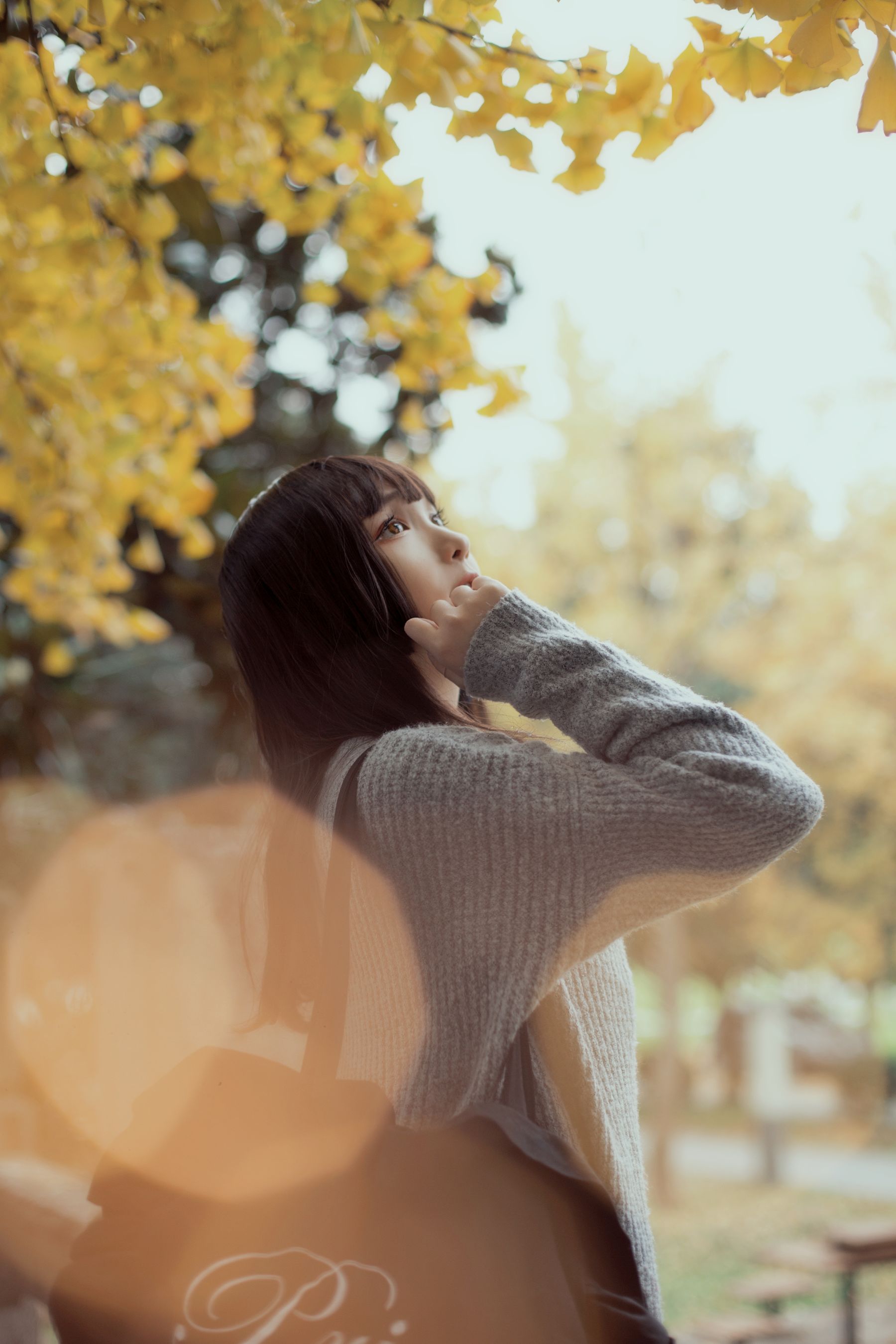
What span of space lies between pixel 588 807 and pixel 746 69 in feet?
3.73

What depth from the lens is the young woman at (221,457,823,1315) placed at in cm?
129

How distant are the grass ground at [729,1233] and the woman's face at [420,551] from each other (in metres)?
5.71

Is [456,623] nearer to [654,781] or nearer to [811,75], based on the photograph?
[654,781]

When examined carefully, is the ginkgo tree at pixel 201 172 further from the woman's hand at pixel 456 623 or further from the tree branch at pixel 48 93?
the woman's hand at pixel 456 623

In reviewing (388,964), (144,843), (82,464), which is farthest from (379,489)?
(144,843)

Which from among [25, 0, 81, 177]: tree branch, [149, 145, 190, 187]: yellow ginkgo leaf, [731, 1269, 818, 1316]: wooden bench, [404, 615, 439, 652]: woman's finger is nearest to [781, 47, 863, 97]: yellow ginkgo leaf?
[404, 615, 439, 652]: woman's finger

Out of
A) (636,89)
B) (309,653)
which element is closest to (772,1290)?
(309,653)

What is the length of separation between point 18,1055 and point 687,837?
4.82 metres

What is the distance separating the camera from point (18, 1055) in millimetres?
5207

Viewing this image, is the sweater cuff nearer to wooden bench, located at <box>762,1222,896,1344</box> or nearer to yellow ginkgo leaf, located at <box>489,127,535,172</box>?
yellow ginkgo leaf, located at <box>489,127,535,172</box>

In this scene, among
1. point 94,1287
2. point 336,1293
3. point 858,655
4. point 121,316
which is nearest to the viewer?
point 336,1293

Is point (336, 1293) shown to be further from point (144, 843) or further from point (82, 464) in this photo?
point (144, 843)

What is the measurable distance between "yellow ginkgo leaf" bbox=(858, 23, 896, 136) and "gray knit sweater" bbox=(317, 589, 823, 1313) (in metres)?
0.77

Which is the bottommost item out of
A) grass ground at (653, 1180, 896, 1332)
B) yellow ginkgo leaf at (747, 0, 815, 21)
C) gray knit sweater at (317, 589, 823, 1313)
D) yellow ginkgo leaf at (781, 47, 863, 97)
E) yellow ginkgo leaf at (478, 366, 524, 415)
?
grass ground at (653, 1180, 896, 1332)
